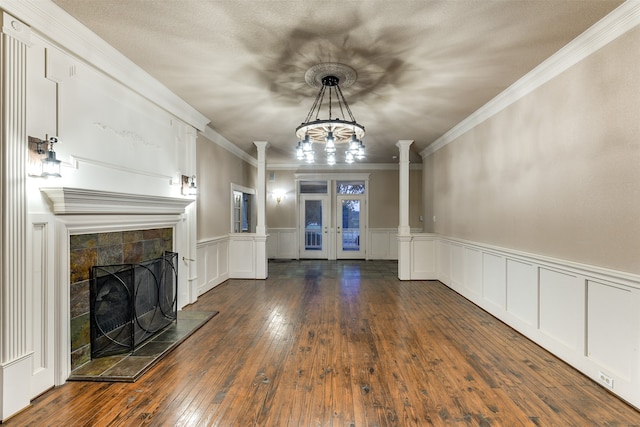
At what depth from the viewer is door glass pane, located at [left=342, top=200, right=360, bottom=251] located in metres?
9.13

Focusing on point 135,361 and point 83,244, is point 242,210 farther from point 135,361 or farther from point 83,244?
point 135,361

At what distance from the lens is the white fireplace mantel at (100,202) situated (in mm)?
2285

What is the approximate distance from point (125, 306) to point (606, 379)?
4301 mm

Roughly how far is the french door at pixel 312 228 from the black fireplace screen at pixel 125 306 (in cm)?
572

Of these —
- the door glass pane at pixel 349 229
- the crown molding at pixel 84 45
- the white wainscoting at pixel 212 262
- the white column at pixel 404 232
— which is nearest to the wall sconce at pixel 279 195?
the door glass pane at pixel 349 229

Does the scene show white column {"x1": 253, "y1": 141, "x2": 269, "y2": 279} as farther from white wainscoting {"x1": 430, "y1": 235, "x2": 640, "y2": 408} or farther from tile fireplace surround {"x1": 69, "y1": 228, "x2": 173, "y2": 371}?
white wainscoting {"x1": 430, "y1": 235, "x2": 640, "y2": 408}

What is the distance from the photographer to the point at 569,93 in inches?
111

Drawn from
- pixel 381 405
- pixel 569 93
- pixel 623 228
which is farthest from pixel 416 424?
pixel 569 93

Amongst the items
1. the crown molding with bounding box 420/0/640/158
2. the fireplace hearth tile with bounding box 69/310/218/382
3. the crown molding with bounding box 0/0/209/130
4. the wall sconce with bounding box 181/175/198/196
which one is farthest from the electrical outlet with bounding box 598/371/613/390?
the crown molding with bounding box 0/0/209/130


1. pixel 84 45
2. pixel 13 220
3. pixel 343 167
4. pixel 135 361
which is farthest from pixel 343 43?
pixel 343 167

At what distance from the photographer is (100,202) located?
2648 mm

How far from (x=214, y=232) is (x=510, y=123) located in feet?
16.4

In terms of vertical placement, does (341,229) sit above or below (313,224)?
below

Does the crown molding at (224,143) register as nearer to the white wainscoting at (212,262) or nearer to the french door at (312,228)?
the white wainscoting at (212,262)
